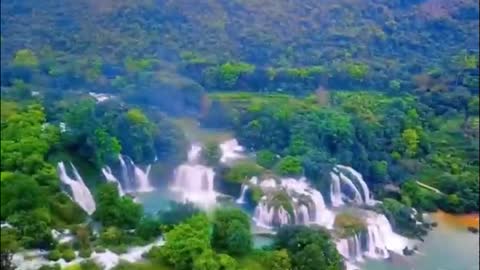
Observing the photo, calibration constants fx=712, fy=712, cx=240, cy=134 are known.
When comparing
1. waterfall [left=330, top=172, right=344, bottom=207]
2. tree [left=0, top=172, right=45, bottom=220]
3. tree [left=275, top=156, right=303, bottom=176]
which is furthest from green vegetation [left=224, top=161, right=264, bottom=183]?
tree [left=0, top=172, right=45, bottom=220]

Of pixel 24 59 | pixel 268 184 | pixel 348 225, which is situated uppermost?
pixel 24 59

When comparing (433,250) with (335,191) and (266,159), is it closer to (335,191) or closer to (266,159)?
(335,191)

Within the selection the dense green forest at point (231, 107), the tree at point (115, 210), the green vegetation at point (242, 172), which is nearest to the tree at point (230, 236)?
the dense green forest at point (231, 107)

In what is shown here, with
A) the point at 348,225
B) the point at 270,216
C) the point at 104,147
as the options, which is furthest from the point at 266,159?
the point at 104,147

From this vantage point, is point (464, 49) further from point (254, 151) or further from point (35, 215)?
point (35, 215)

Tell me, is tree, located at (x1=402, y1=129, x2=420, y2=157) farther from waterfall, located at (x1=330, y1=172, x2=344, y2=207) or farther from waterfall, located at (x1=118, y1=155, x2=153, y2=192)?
waterfall, located at (x1=118, y1=155, x2=153, y2=192)

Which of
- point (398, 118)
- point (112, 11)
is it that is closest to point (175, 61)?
point (112, 11)
